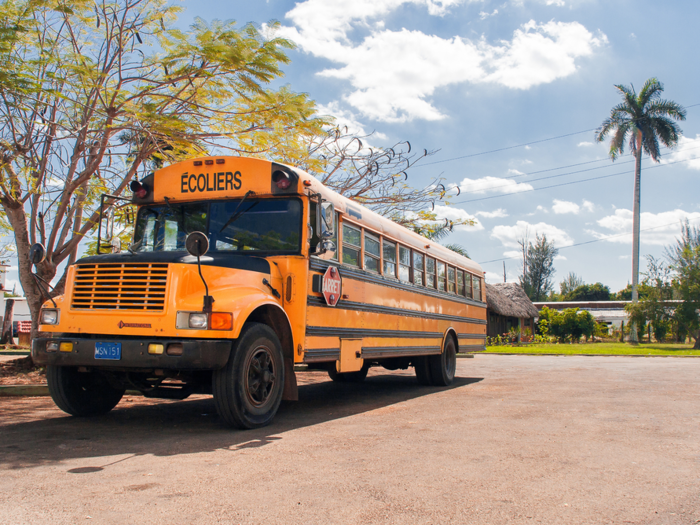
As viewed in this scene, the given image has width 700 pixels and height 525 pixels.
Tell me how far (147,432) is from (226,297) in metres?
1.54

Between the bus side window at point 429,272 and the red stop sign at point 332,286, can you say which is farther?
the bus side window at point 429,272

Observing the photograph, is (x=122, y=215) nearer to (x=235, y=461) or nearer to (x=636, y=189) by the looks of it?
(x=235, y=461)

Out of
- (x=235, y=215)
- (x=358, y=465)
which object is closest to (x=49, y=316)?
(x=235, y=215)

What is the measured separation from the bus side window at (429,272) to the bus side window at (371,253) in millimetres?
2188

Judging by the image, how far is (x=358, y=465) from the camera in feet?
14.9

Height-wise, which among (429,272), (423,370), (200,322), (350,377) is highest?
(429,272)

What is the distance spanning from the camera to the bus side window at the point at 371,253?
27.7 ft

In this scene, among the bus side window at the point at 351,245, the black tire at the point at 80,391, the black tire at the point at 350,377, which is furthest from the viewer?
the black tire at the point at 350,377

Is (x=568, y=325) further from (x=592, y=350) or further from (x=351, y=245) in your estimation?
(x=351, y=245)

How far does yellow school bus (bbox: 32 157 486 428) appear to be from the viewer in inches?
216

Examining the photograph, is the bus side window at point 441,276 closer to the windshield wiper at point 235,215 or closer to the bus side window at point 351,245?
the bus side window at point 351,245

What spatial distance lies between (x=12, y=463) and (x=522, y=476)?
360cm

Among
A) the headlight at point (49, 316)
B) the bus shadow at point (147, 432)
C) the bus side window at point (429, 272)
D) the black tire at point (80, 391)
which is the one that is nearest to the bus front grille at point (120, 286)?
the headlight at point (49, 316)

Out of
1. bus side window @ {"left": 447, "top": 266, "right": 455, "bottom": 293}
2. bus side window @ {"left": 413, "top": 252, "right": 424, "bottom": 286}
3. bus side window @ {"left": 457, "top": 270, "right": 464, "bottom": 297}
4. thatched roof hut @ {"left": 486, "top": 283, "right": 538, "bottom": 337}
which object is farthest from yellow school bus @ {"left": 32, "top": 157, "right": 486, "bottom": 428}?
thatched roof hut @ {"left": 486, "top": 283, "right": 538, "bottom": 337}
